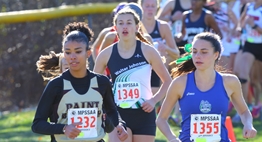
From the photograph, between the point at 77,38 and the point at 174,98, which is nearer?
the point at 77,38

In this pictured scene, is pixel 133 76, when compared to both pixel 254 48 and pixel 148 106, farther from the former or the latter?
pixel 254 48

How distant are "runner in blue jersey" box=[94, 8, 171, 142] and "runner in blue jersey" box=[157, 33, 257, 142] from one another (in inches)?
32.8

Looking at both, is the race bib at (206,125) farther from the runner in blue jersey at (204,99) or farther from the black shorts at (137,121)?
the black shorts at (137,121)

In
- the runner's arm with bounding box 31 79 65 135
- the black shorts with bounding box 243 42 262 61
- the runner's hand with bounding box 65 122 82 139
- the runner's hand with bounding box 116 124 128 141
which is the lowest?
the black shorts with bounding box 243 42 262 61

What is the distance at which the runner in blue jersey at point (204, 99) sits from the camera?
19.0 ft

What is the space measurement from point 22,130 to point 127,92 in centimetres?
411

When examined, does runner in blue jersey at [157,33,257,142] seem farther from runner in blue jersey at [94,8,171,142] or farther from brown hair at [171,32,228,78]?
runner in blue jersey at [94,8,171,142]

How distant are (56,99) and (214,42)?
1541 mm

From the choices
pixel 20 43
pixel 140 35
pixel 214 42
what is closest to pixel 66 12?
pixel 20 43

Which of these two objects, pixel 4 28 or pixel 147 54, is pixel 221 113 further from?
Result: pixel 4 28

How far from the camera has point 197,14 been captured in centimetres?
1056

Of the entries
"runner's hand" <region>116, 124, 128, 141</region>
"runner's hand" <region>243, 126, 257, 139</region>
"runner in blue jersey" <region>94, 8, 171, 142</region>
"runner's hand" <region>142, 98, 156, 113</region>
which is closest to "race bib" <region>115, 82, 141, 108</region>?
"runner in blue jersey" <region>94, 8, 171, 142</region>

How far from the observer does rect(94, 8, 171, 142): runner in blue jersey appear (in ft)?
22.1

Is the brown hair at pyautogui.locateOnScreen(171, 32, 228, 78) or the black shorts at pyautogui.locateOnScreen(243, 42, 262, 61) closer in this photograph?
the brown hair at pyautogui.locateOnScreen(171, 32, 228, 78)
